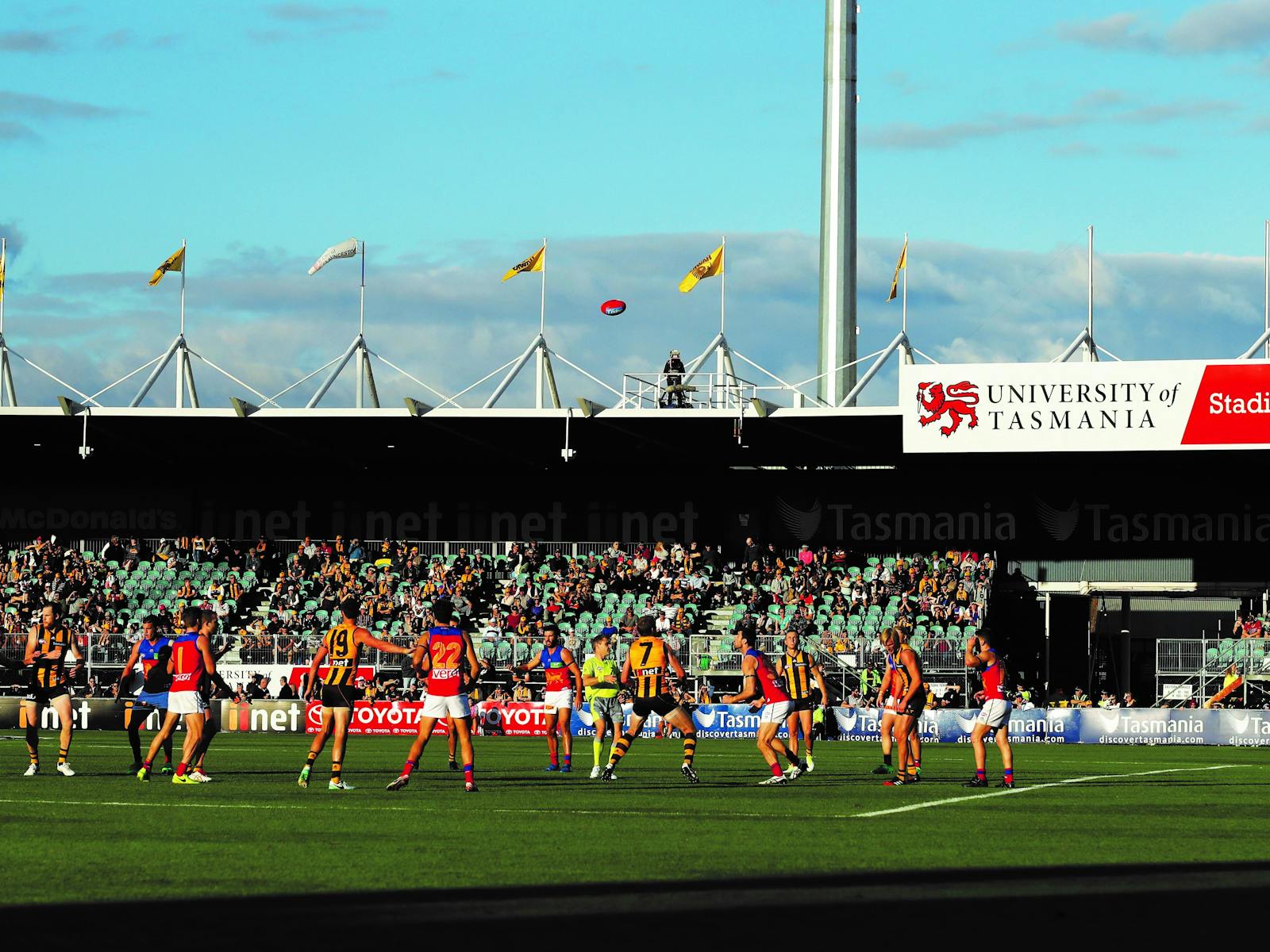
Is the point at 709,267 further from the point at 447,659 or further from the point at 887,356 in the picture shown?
the point at 447,659

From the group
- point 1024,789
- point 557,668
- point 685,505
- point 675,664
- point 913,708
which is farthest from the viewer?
point 685,505

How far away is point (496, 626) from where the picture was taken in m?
45.9

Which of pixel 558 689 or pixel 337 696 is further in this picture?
pixel 558 689

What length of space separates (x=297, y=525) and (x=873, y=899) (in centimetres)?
4649

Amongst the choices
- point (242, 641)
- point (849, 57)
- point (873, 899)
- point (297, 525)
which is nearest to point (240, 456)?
point (297, 525)

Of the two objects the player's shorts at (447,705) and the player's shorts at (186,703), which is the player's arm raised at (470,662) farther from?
the player's shorts at (186,703)

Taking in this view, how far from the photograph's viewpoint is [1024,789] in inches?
806

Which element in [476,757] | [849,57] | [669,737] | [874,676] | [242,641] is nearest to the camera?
[476,757]

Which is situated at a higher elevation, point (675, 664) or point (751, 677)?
point (675, 664)

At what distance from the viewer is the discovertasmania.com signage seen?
4344 centimetres

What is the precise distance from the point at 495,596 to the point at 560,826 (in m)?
34.1

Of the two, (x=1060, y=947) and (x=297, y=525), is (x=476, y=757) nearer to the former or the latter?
(x=1060, y=947)

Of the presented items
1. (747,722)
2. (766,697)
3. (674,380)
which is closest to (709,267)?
(674,380)

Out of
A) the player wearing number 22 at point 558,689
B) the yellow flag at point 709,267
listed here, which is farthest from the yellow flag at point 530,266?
the player wearing number 22 at point 558,689
